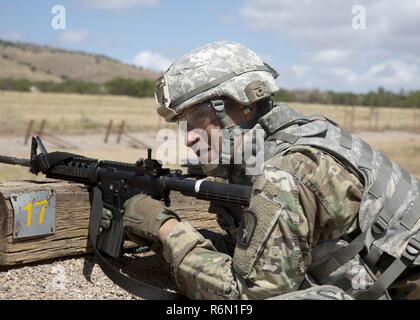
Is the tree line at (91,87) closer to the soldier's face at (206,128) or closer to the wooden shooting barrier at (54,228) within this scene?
the wooden shooting barrier at (54,228)

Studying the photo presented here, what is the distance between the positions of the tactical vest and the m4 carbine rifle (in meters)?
0.57

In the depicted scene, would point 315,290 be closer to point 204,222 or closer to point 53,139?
point 204,222

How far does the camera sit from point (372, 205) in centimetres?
281

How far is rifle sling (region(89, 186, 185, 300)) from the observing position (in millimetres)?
3383

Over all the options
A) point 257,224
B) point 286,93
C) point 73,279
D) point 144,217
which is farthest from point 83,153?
point 286,93

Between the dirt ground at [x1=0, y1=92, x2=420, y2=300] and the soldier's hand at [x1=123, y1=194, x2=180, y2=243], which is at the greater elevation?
the soldier's hand at [x1=123, y1=194, x2=180, y2=243]

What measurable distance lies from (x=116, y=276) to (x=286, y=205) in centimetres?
149

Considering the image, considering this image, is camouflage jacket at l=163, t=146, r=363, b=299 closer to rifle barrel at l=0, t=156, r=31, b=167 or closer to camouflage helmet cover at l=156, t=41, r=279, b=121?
camouflage helmet cover at l=156, t=41, r=279, b=121

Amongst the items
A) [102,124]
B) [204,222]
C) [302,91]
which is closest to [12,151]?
[102,124]

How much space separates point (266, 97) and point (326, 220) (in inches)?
31.5

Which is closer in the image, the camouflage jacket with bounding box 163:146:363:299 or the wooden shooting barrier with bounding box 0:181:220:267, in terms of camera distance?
the camouflage jacket with bounding box 163:146:363:299

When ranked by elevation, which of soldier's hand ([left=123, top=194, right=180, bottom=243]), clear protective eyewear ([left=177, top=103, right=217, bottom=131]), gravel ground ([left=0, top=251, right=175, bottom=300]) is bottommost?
gravel ground ([left=0, top=251, right=175, bottom=300])

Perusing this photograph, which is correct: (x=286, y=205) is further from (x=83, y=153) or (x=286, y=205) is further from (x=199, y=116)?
(x=83, y=153)

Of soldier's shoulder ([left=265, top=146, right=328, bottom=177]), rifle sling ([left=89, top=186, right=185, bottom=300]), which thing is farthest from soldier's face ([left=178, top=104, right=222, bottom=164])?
rifle sling ([left=89, top=186, right=185, bottom=300])
